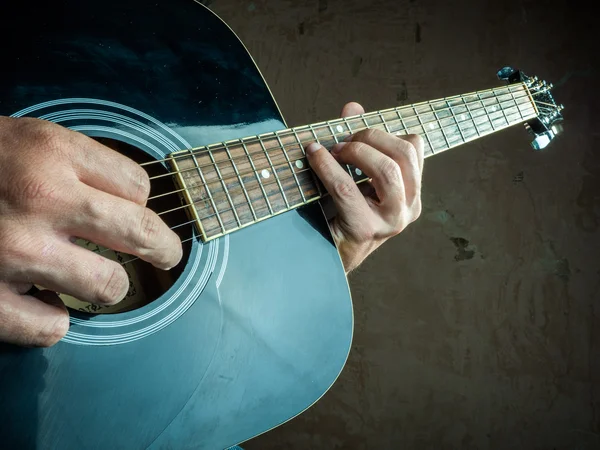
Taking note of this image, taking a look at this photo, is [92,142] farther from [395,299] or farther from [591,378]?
[591,378]

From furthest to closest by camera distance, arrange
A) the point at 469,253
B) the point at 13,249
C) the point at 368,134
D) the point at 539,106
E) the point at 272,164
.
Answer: the point at 469,253, the point at 539,106, the point at 368,134, the point at 272,164, the point at 13,249

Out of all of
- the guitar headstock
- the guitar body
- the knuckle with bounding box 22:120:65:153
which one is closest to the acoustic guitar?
the guitar body

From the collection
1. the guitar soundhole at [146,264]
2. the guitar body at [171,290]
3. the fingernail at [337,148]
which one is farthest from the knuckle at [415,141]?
the guitar soundhole at [146,264]

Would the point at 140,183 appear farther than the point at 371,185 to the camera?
No

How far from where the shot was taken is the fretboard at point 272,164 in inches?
30.0

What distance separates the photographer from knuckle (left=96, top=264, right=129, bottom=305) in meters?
0.58

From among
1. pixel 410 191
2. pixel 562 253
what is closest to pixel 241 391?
pixel 410 191

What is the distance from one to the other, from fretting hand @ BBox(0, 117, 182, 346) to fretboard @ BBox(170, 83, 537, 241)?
0.14 metres

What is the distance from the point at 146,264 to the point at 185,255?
0.09 m

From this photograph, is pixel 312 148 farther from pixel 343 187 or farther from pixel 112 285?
pixel 112 285

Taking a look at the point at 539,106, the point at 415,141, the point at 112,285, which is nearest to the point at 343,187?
the point at 415,141

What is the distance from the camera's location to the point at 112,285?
59cm

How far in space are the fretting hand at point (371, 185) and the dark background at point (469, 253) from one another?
3.25ft

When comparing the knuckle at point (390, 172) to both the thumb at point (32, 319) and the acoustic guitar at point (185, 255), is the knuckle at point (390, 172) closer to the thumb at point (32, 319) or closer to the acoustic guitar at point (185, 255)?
the acoustic guitar at point (185, 255)
